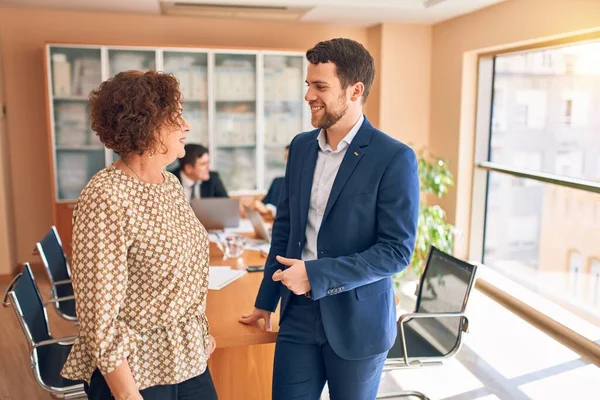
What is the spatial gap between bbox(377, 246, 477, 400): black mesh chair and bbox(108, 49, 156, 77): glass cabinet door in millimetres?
3398

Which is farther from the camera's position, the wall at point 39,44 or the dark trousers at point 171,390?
the wall at point 39,44

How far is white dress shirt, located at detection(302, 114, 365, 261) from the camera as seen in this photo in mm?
1732

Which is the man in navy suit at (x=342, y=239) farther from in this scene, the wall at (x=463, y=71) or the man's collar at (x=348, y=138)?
the wall at (x=463, y=71)

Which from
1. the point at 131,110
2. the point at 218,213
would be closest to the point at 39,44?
the point at 218,213

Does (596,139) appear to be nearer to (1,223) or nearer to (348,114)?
(348,114)

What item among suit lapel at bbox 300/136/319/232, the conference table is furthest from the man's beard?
the conference table

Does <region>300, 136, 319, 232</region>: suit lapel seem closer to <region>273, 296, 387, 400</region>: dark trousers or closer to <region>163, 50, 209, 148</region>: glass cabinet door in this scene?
<region>273, 296, 387, 400</region>: dark trousers

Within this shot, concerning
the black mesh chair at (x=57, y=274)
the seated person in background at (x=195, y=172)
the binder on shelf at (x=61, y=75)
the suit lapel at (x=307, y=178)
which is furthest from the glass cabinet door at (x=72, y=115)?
the suit lapel at (x=307, y=178)

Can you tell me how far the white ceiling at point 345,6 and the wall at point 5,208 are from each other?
96 cm

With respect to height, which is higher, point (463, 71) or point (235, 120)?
point (463, 71)

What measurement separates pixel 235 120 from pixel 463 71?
2.16m

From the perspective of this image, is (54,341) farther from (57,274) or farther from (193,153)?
(193,153)

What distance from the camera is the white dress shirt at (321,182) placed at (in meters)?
1.73

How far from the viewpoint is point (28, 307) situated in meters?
2.29
